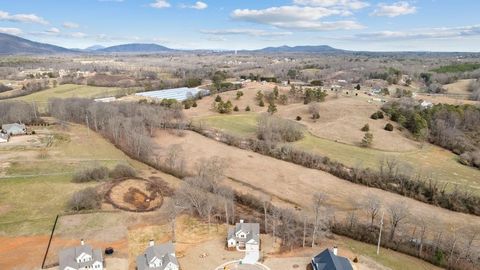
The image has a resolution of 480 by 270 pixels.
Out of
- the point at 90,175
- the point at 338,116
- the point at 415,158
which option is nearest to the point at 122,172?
the point at 90,175

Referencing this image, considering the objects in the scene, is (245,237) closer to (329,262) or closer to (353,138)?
(329,262)

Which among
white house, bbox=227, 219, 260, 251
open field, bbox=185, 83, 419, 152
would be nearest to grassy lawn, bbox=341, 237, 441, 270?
white house, bbox=227, 219, 260, 251

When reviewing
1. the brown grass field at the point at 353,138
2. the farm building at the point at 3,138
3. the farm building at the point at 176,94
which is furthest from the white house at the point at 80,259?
the farm building at the point at 176,94

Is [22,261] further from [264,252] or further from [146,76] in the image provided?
[146,76]

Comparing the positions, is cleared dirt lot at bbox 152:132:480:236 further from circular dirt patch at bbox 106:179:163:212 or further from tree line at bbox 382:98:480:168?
tree line at bbox 382:98:480:168

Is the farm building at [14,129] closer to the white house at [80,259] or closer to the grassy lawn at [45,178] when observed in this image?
the grassy lawn at [45,178]

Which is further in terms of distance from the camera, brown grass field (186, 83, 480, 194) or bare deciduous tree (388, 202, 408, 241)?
brown grass field (186, 83, 480, 194)

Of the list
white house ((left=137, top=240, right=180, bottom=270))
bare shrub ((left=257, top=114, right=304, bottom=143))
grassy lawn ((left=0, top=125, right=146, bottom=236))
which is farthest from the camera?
bare shrub ((left=257, top=114, right=304, bottom=143))
